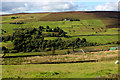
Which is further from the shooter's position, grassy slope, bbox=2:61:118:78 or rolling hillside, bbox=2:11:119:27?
rolling hillside, bbox=2:11:119:27

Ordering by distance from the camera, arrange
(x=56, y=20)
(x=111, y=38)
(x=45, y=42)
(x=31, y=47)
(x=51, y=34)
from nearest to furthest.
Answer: (x=111, y=38), (x=31, y=47), (x=45, y=42), (x=51, y=34), (x=56, y=20)

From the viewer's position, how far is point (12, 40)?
6088 cm

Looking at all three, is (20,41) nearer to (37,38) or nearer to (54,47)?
(37,38)

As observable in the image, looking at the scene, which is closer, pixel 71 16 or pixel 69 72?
pixel 69 72

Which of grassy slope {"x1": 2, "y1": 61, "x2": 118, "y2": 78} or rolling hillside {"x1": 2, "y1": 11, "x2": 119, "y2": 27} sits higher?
rolling hillside {"x1": 2, "y1": 11, "x2": 119, "y2": 27}

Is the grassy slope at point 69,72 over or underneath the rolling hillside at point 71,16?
underneath

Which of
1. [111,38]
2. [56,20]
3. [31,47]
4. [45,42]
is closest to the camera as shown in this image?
[111,38]

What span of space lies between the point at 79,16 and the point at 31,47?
28897 mm

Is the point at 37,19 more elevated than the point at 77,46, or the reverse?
the point at 37,19

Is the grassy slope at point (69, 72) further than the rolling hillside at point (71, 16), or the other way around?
the rolling hillside at point (71, 16)

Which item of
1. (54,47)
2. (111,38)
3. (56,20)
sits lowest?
(54,47)

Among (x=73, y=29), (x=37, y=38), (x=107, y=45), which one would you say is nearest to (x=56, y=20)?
(x=73, y=29)

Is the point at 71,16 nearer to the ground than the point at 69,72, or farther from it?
farther from it

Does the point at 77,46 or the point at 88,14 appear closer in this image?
the point at 77,46
